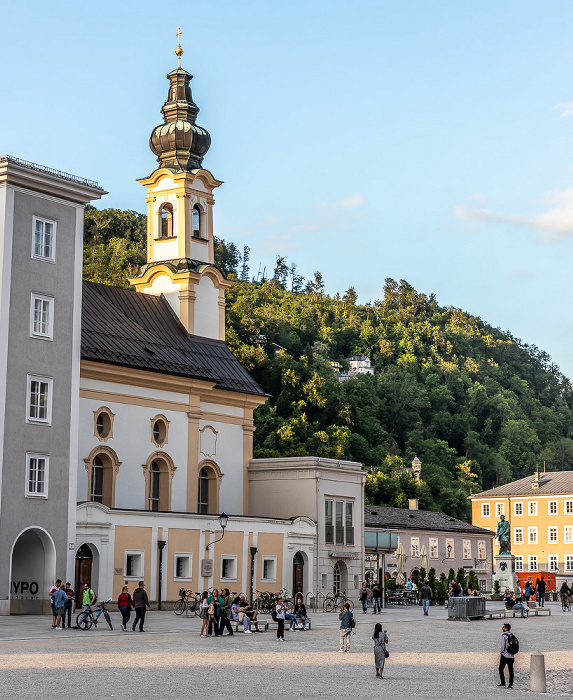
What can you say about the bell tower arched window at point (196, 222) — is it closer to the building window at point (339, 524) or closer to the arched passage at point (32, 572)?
the building window at point (339, 524)

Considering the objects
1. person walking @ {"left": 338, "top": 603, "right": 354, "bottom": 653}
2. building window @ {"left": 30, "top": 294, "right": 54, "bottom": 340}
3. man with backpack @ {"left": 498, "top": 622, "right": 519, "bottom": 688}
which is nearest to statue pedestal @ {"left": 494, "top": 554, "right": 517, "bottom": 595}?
building window @ {"left": 30, "top": 294, "right": 54, "bottom": 340}

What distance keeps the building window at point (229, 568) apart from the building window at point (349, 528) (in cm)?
722

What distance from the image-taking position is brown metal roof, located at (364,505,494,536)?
3241 inches

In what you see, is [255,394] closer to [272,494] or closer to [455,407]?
[272,494]

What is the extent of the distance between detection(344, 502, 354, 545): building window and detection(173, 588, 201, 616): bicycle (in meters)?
10.6

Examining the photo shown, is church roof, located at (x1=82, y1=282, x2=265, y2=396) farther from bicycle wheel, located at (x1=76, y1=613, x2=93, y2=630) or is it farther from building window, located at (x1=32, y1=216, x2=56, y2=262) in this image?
bicycle wheel, located at (x1=76, y1=613, x2=93, y2=630)

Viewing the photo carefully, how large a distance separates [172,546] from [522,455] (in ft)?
336

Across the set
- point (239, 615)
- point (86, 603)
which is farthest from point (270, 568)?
point (86, 603)

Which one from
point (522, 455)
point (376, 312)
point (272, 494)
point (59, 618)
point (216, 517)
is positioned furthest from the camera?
point (376, 312)

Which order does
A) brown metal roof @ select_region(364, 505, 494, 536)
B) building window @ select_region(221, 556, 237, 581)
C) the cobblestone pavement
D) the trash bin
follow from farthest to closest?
1. brown metal roof @ select_region(364, 505, 494, 536)
2. building window @ select_region(221, 556, 237, 581)
3. the trash bin
4. the cobblestone pavement

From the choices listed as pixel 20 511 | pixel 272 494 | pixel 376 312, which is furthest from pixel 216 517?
pixel 376 312

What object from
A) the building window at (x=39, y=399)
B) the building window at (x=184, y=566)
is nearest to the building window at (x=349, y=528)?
the building window at (x=184, y=566)

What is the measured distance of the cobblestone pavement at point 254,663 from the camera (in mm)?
20203

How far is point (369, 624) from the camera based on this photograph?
4019 centimetres
